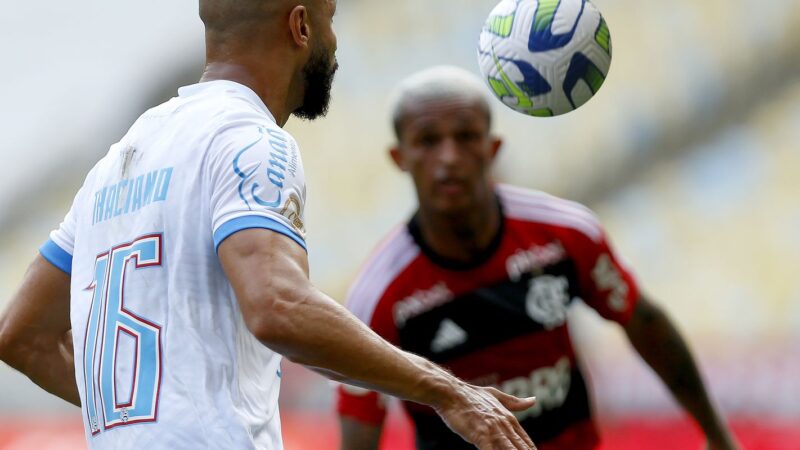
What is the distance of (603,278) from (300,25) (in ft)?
5.92

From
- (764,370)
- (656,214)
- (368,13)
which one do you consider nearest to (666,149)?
(656,214)

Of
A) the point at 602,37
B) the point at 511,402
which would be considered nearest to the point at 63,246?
the point at 511,402

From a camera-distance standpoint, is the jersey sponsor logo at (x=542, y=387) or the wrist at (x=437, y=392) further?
the jersey sponsor logo at (x=542, y=387)

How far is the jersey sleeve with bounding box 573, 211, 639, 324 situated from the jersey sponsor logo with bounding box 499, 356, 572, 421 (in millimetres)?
286

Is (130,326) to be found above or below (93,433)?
above

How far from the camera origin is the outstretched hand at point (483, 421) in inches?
99.9

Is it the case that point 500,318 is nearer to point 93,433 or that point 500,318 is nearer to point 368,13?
point 93,433

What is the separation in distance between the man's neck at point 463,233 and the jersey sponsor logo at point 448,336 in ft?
0.75

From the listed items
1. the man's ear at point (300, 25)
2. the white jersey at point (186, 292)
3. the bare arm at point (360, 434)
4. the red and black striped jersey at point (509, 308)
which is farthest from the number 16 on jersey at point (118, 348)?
the bare arm at point (360, 434)

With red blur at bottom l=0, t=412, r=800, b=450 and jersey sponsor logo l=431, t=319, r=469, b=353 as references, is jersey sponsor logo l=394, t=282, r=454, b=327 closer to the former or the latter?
jersey sponsor logo l=431, t=319, r=469, b=353

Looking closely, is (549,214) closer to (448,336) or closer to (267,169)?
(448,336)

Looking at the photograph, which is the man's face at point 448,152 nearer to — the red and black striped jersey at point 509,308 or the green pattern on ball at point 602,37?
the red and black striped jersey at point 509,308

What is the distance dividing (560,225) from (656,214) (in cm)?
384

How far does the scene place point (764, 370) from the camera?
24.9 ft
